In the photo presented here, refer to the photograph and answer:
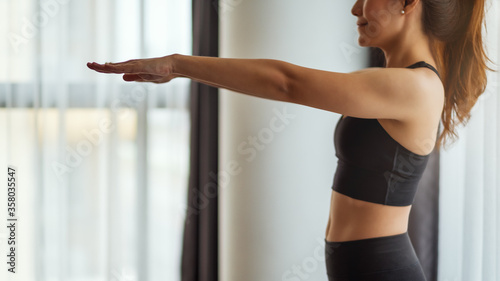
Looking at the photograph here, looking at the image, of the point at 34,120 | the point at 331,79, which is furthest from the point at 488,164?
the point at 34,120

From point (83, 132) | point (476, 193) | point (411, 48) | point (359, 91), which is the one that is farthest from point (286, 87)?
point (83, 132)

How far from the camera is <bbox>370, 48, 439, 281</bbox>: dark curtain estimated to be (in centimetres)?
174

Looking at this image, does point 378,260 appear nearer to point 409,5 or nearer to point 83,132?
point 409,5

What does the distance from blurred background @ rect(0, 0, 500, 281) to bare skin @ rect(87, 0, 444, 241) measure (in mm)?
1099

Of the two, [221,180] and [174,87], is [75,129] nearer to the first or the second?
[174,87]

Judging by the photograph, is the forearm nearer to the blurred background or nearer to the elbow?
the elbow

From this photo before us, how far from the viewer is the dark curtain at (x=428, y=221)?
1.74 metres

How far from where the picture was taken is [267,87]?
27.5 inches

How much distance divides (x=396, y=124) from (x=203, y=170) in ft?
4.51

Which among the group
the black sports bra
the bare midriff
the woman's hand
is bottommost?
the bare midriff

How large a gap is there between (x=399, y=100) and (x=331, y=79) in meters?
0.15

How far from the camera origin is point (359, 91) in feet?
2.34

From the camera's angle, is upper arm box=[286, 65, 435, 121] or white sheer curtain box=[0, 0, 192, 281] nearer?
upper arm box=[286, 65, 435, 121]

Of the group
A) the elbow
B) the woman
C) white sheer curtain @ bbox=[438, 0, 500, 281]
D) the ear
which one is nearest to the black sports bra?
the woman
